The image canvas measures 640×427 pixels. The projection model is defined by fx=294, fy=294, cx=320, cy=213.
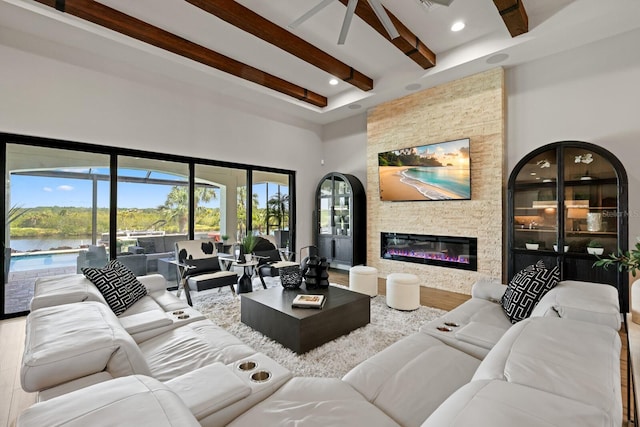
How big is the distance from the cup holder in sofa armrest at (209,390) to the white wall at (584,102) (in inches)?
185

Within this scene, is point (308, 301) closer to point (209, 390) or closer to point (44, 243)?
point (209, 390)

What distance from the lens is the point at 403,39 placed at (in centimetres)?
378

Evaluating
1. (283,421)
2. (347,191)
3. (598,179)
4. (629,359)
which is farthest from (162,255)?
(598,179)

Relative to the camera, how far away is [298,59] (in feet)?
14.8

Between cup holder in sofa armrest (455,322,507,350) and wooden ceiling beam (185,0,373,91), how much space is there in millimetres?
3813

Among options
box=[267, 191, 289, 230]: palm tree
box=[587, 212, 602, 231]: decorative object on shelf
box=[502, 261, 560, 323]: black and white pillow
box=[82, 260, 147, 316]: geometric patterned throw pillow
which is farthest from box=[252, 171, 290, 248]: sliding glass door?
box=[587, 212, 602, 231]: decorative object on shelf

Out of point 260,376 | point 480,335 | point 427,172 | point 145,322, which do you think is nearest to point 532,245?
point 427,172

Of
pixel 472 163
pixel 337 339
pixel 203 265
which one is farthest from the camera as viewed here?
pixel 472 163

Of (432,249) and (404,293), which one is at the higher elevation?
(432,249)

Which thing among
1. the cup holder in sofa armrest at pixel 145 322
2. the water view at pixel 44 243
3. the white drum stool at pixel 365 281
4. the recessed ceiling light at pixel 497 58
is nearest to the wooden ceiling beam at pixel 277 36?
the recessed ceiling light at pixel 497 58

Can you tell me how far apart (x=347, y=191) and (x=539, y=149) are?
11.1ft

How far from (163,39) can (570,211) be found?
5754 mm

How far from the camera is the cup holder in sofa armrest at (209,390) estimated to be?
116 centimetres

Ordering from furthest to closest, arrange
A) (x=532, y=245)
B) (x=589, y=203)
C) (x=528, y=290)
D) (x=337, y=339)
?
(x=532, y=245), (x=589, y=203), (x=337, y=339), (x=528, y=290)
